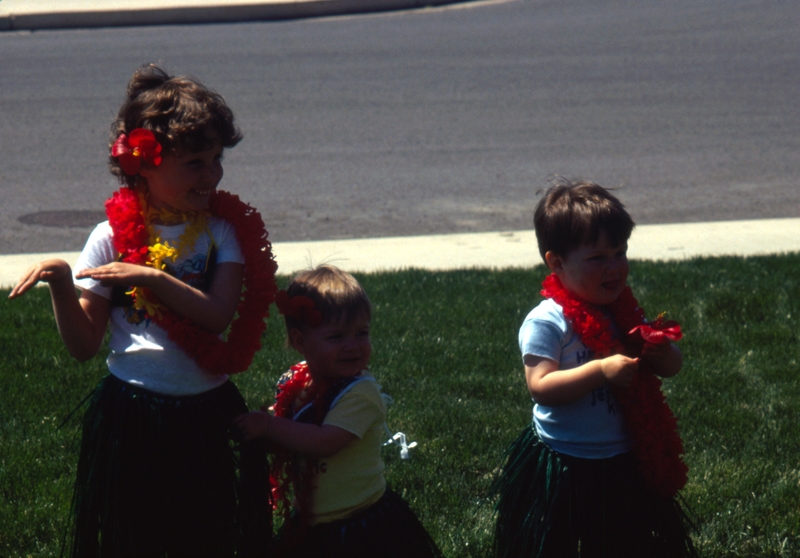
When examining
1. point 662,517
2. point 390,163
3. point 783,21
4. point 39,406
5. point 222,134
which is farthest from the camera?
point 783,21

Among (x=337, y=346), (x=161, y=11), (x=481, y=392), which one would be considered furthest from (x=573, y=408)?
(x=161, y=11)

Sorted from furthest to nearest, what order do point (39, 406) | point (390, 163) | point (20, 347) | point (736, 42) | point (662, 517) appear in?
point (736, 42)
point (390, 163)
point (20, 347)
point (39, 406)
point (662, 517)

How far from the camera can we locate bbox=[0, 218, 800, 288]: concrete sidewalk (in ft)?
21.4

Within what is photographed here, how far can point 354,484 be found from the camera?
2.63 meters

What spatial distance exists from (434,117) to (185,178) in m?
8.64

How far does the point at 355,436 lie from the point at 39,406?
7.48ft

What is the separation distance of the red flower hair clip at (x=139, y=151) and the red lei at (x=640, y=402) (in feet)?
3.60

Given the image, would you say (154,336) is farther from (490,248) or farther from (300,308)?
(490,248)

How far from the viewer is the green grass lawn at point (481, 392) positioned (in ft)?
11.5

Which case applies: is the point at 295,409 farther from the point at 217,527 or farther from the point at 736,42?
the point at 736,42

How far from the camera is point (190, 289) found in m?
2.48

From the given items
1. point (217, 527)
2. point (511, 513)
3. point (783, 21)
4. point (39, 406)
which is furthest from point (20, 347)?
point (783, 21)

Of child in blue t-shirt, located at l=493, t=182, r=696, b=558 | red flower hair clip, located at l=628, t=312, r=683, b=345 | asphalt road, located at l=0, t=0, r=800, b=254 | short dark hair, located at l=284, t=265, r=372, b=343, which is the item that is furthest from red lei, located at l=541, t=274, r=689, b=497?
asphalt road, located at l=0, t=0, r=800, b=254

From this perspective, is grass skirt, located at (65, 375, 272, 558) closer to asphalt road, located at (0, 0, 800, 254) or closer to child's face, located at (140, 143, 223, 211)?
child's face, located at (140, 143, 223, 211)
